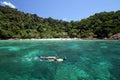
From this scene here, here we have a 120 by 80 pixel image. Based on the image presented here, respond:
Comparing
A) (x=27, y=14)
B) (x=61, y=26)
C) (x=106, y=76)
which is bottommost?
(x=106, y=76)

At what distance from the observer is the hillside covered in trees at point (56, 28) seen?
108 metres

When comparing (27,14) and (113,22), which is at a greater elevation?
(27,14)

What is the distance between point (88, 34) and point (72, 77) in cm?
9467

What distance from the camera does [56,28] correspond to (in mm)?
138125

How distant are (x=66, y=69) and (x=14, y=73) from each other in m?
7.35

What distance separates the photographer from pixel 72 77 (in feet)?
72.0

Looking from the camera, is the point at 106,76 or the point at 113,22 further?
the point at 113,22

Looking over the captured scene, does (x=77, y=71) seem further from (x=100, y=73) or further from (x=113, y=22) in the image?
(x=113, y=22)

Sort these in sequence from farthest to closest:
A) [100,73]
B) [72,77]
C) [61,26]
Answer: [61,26] → [100,73] → [72,77]

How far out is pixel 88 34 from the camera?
376 feet

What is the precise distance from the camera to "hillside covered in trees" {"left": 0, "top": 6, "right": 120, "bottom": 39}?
108 metres

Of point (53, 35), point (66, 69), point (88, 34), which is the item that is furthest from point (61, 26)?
point (66, 69)

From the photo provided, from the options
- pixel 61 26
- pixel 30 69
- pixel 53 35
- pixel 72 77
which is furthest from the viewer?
pixel 61 26

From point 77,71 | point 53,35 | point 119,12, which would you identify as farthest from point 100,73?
point 119,12
